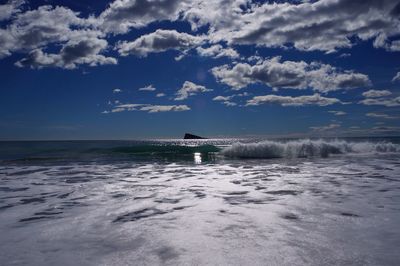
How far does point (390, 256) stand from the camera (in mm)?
4809

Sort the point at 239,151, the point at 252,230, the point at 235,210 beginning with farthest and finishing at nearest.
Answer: the point at 239,151, the point at 235,210, the point at 252,230

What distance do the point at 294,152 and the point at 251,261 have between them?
31.5 m

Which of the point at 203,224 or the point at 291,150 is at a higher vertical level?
the point at 291,150

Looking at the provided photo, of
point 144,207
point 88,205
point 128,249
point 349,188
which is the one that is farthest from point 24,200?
point 349,188

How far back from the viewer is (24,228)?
21.8 ft

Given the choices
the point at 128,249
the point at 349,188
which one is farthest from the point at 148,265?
the point at 349,188

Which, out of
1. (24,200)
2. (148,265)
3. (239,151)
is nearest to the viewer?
(148,265)

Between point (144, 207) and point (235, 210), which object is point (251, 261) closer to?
point (235, 210)

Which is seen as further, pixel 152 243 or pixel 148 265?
pixel 152 243

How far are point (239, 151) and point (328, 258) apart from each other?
3254 centimetres

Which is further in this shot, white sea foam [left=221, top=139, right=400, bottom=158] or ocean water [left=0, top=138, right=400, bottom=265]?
white sea foam [left=221, top=139, right=400, bottom=158]

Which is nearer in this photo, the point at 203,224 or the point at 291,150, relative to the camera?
the point at 203,224

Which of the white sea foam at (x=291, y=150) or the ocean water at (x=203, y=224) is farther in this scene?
the white sea foam at (x=291, y=150)

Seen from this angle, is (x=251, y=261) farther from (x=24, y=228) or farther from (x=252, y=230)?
(x=24, y=228)
